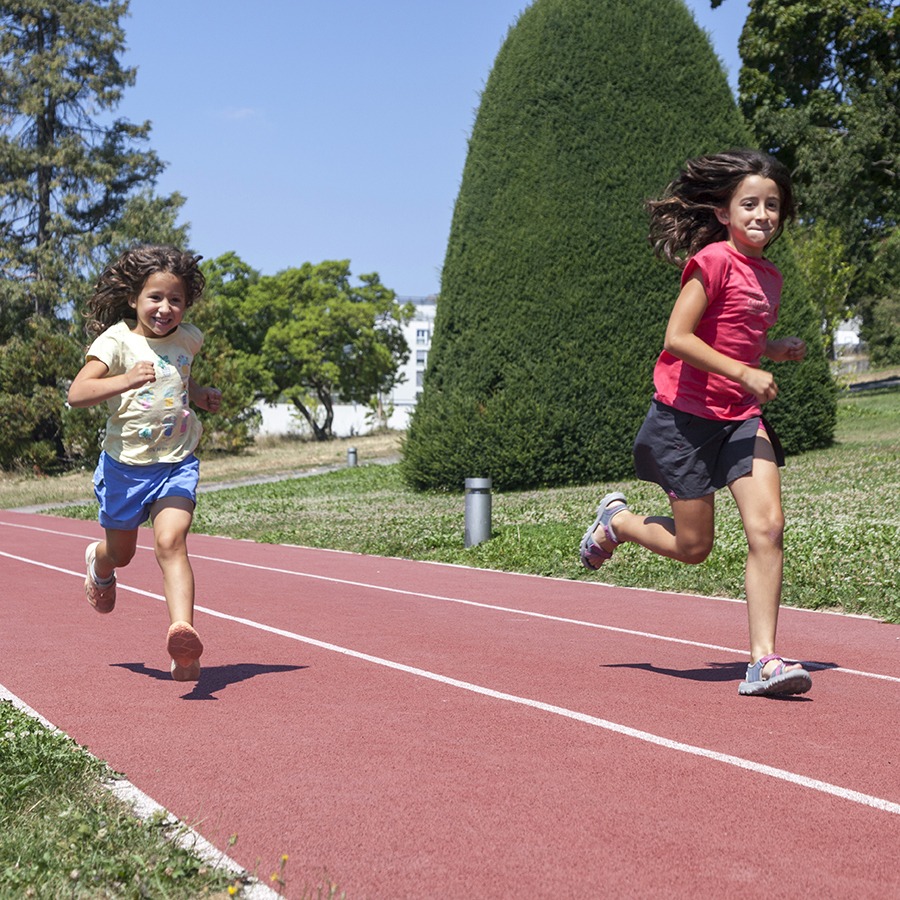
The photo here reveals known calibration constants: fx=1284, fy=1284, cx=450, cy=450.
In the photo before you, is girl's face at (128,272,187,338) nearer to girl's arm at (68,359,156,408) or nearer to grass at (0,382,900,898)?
girl's arm at (68,359,156,408)

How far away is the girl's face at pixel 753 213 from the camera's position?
224 inches

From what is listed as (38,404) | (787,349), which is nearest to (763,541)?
(787,349)

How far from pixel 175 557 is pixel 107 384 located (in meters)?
0.83

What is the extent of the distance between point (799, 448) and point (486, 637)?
15377mm

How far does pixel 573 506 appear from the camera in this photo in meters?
17.4

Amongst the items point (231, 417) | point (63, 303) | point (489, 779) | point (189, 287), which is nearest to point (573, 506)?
point (189, 287)

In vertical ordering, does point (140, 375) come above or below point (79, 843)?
above

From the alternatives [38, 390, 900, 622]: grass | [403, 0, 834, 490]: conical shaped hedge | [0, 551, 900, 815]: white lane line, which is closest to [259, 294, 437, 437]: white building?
[38, 390, 900, 622]: grass

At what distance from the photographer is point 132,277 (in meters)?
6.01

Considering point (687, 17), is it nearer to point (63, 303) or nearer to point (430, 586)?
point (430, 586)

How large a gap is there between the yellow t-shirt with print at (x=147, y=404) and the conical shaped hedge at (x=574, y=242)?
48.3 ft

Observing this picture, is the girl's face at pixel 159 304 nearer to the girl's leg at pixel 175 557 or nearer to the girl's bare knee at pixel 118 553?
the girl's leg at pixel 175 557

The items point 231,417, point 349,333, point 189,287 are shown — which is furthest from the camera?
point 349,333

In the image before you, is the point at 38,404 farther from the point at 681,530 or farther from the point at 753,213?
the point at 753,213
